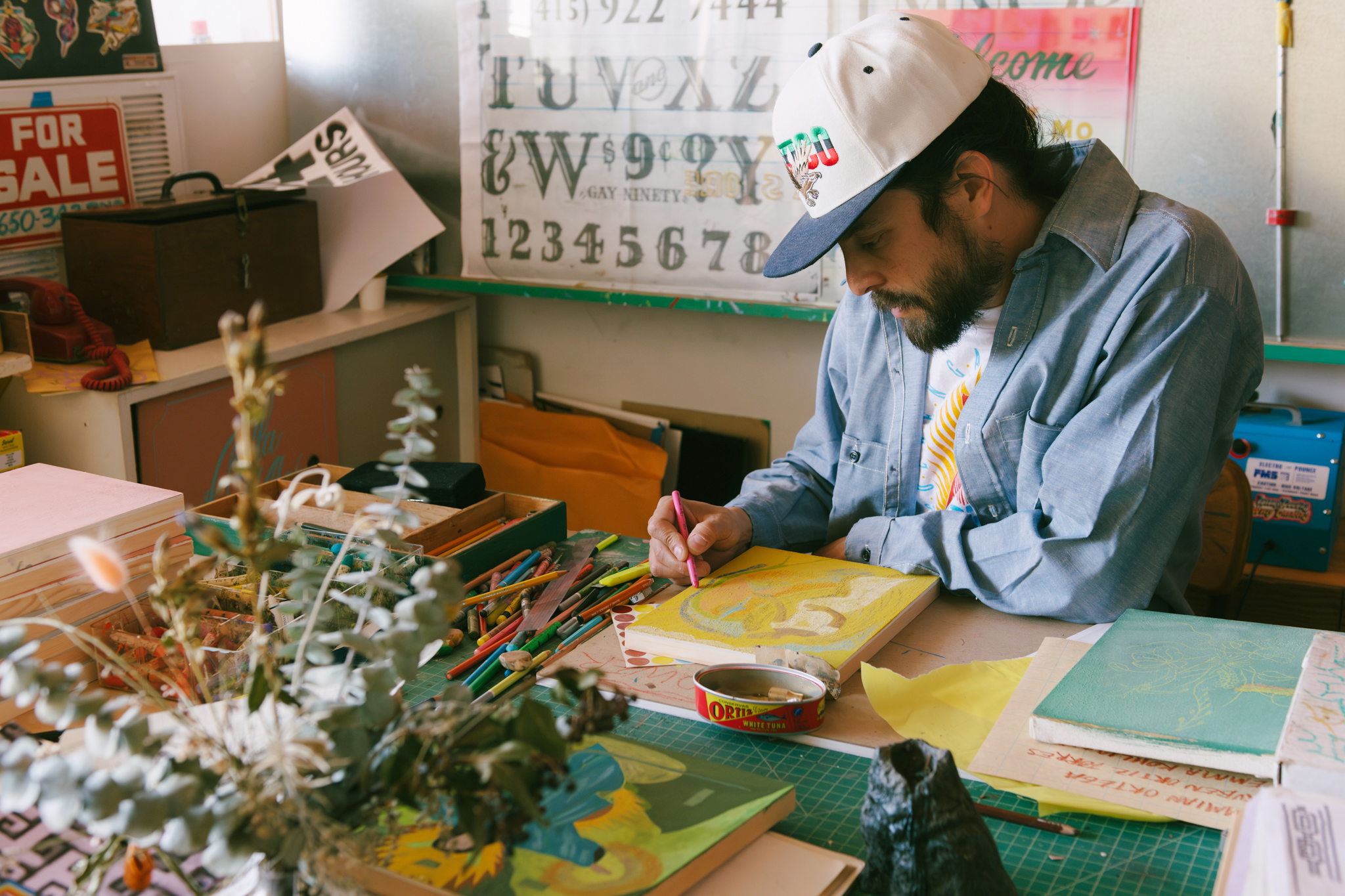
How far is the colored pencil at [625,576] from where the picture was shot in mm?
1237

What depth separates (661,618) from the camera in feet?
3.67

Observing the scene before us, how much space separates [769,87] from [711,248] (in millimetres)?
377

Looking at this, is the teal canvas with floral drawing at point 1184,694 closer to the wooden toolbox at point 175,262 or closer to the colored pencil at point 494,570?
the colored pencil at point 494,570

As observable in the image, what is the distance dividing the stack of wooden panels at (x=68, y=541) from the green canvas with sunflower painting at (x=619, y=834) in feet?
1.50

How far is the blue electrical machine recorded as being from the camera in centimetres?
200

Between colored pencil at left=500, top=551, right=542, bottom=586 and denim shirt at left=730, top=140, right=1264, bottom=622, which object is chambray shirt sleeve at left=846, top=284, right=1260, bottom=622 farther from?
colored pencil at left=500, top=551, right=542, bottom=586

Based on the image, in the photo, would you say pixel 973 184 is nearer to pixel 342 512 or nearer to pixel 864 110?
pixel 864 110

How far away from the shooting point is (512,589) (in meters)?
1.21

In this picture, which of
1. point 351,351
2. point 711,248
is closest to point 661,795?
point 711,248

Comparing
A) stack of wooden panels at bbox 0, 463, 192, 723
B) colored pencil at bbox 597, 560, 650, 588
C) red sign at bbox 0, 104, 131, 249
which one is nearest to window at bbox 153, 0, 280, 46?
red sign at bbox 0, 104, 131, 249

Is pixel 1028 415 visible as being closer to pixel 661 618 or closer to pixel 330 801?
pixel 661 618

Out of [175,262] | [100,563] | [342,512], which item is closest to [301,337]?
[175,262]

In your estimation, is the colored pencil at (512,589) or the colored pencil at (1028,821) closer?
the colored pencil at (1028,821)

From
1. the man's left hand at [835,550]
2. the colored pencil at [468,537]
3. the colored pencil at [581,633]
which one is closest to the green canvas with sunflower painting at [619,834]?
the colored pencil at [581,633]
